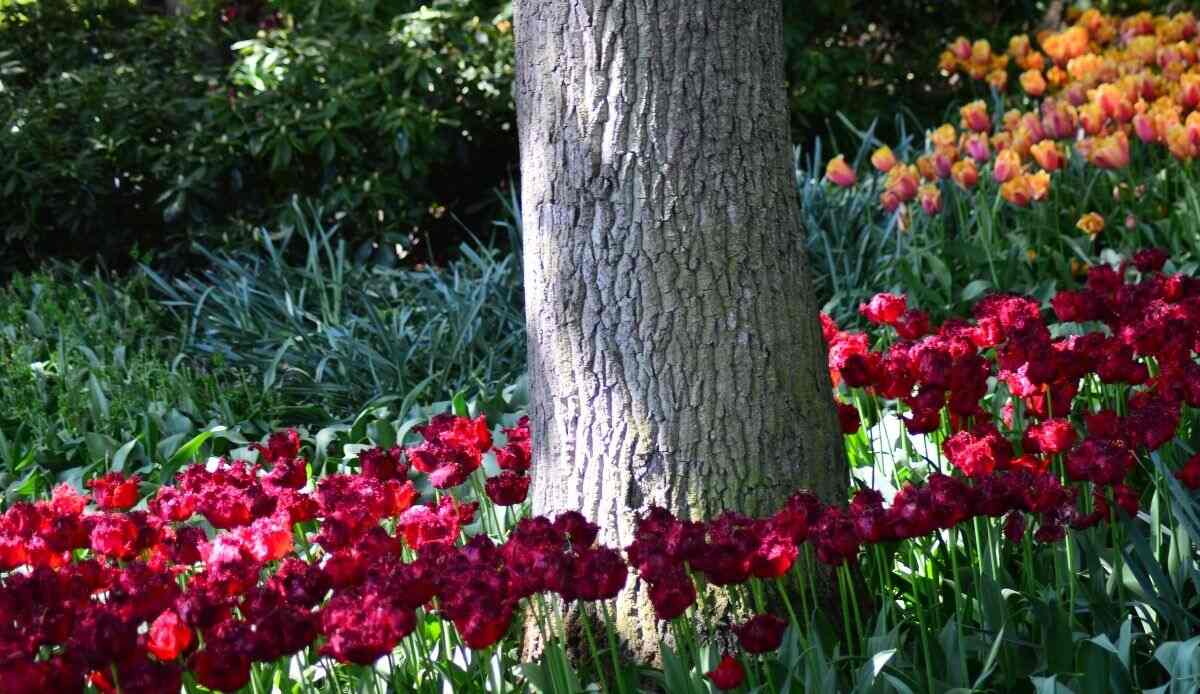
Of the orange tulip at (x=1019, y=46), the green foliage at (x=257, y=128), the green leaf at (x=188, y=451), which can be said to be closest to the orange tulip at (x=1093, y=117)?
the orange tulip at (x=1019, y=46)

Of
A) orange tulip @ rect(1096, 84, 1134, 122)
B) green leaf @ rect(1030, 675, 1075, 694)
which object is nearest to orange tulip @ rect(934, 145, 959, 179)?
orange tulip @ rect(1096, 84, 1134, 122)

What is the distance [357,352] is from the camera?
173 inches

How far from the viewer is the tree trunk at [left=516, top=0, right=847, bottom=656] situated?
2471mm

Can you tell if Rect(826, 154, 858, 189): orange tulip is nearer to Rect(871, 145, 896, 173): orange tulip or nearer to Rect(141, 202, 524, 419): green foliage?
Rect(871, 145, 896, 173): orange tulip

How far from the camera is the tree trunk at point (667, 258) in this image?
97.3 inches

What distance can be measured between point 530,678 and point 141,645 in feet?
2.20

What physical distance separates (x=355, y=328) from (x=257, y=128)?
5.27ft

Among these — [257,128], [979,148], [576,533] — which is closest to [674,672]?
[576,533]

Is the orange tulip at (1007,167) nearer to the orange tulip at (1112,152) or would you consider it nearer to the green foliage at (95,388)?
the orange tulip at (1112,152)

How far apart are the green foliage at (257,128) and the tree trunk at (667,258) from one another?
3.30 m

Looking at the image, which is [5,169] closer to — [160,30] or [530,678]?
[160,30]

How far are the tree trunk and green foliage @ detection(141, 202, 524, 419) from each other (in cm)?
148

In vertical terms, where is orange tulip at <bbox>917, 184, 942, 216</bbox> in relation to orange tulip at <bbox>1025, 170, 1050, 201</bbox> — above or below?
below

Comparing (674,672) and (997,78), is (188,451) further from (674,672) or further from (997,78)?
(997,78)
